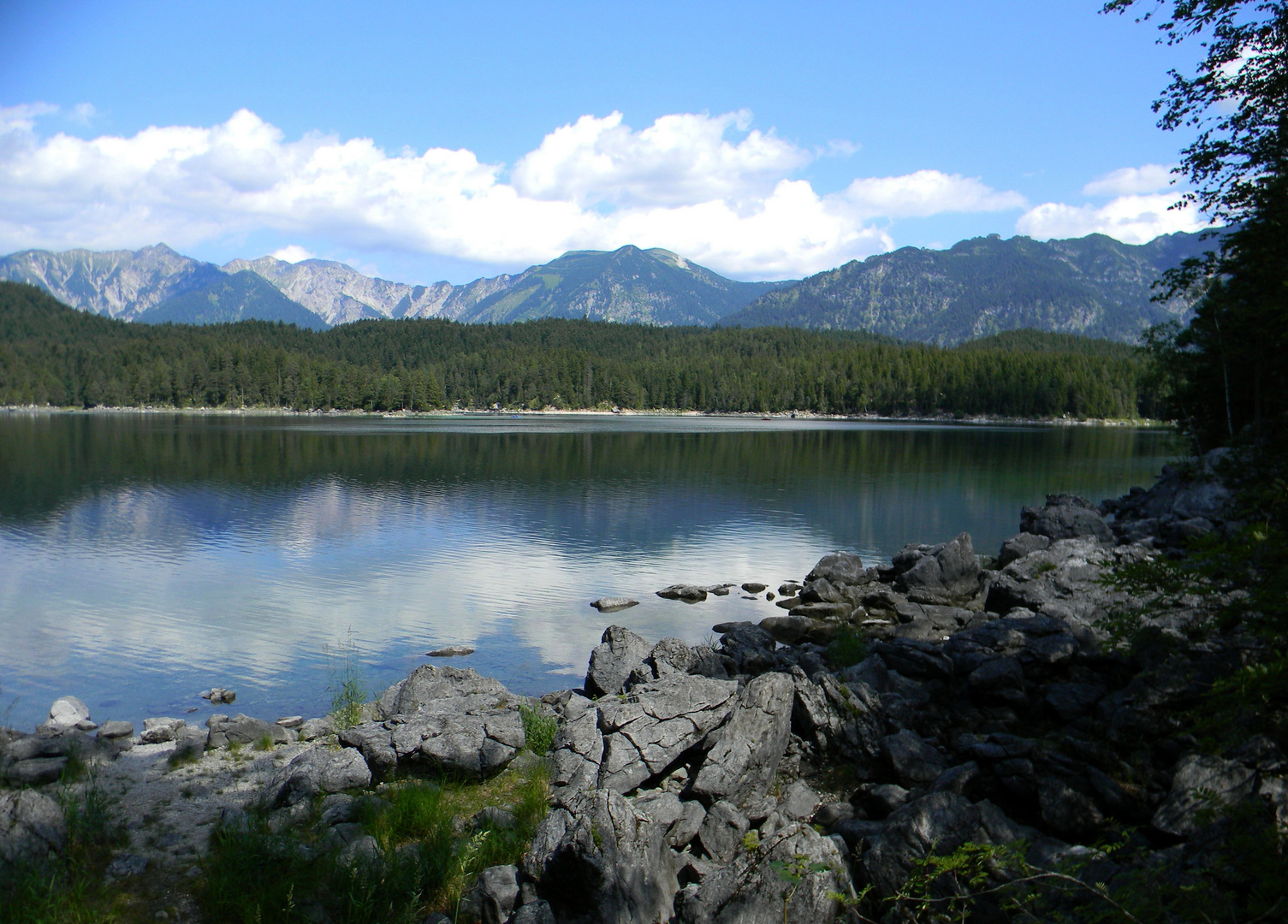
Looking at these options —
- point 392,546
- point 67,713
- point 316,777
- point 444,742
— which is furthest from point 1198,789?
point 392,546

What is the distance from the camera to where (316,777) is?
358 inches

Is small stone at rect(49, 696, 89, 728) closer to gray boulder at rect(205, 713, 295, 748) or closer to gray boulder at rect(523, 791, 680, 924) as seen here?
gray boulder at rect(205, 713, 295, 748)

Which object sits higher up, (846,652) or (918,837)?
(918,837)

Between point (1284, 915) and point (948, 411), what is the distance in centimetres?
17962

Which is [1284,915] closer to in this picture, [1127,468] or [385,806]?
[385,806]

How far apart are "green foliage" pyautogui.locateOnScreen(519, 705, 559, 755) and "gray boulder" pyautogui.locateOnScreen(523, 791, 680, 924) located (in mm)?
2896

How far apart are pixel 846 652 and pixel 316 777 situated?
33.2 feet

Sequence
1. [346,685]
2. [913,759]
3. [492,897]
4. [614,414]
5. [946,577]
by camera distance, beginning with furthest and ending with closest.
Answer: [614,414] → [946,577] → [346,685] → [913,759] → [492,897]

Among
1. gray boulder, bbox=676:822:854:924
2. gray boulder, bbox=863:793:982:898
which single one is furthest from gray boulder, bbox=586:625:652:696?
gray boulder, bbox=863:793:982:898

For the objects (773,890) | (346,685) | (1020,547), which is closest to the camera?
(773,890)

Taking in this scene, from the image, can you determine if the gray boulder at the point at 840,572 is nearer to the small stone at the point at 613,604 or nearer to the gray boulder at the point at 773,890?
the small stone at the point at 613,604

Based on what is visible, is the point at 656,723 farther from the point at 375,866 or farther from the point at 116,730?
the point at 116,730

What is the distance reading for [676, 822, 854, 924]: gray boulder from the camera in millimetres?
6574

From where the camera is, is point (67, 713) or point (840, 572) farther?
point (840, 572)
